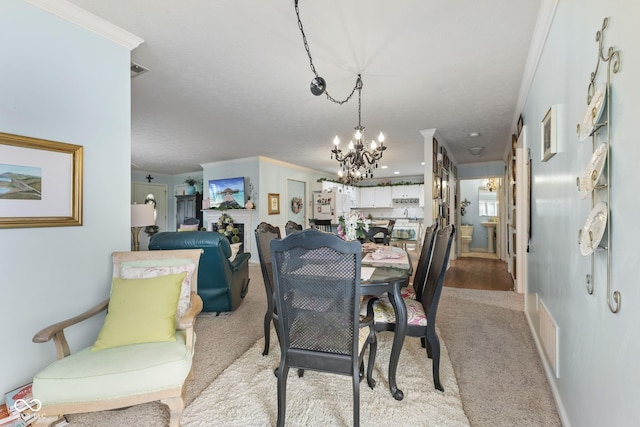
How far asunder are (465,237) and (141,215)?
25.0ft

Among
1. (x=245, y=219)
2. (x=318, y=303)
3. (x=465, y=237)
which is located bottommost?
(x=465, y=237)

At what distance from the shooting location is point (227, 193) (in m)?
6.49

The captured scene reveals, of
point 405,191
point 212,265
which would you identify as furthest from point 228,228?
point 405,191

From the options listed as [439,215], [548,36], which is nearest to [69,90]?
[548,36]

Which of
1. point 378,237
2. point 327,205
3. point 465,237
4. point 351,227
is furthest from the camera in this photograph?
point 327,205

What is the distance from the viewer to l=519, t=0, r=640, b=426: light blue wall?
0.85 meters

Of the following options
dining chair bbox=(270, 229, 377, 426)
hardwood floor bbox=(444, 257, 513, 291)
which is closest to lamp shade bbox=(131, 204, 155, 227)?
dining chair bbox=(270, 229, 377, 426)

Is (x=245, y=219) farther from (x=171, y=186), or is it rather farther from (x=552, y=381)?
(x=552, y=381)

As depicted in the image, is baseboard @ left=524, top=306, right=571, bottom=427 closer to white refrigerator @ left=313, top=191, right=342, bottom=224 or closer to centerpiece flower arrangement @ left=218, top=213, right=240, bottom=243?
centerpiece flower arrangement @ left=218, top=213, right=240, bottom=243

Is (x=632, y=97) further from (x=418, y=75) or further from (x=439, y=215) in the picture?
(x=439, y=215)

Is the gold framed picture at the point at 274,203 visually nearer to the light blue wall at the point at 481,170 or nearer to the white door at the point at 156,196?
the white door at the point at 156,196

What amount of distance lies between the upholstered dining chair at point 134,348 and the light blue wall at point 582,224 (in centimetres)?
179

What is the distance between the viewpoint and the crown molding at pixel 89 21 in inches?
65.9

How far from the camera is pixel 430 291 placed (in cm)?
187
